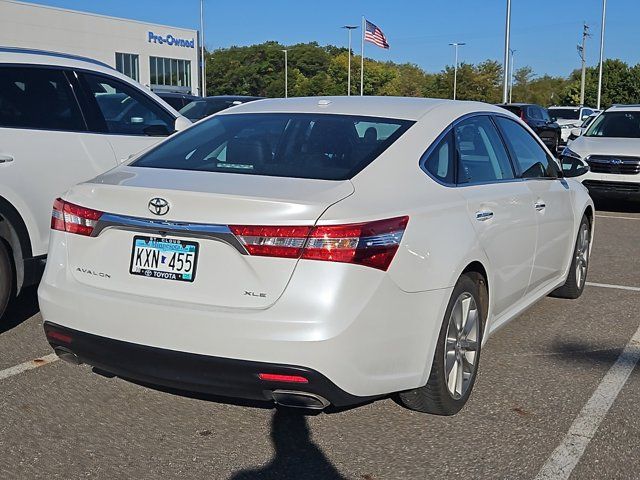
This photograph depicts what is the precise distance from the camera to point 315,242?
3.13 m

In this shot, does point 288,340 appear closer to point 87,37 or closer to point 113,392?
point 113,392

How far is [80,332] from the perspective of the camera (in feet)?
11.5

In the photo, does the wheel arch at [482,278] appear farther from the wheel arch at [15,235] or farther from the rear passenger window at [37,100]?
the rear passenger window at [37,100]

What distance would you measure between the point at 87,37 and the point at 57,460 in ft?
197

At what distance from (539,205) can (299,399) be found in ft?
8.04

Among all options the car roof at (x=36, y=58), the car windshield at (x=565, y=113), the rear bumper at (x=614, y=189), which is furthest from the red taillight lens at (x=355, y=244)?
the car windshield at (x=565, y=113)

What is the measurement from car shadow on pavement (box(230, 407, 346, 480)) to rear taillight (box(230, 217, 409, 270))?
93 centimetres

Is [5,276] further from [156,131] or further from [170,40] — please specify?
[170,40]

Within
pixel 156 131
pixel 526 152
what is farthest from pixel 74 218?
pixel 526 152

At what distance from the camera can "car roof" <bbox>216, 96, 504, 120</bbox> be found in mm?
4266

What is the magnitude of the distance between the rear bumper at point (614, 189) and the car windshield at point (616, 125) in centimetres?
144

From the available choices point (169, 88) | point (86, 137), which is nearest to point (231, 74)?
point (169, 88)

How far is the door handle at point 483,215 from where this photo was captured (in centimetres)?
403

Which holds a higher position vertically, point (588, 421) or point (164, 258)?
point (164, 258)
